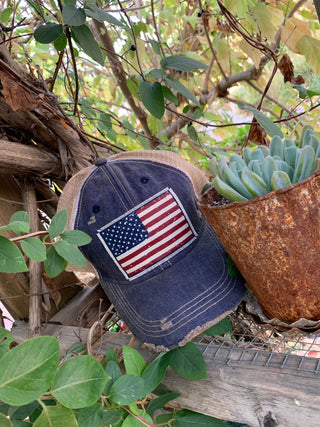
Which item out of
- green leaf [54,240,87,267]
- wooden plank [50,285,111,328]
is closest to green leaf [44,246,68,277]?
green leaf [54,240,87,267]

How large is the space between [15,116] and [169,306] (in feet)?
1.26

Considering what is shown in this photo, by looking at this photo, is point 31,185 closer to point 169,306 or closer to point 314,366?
point 169,306

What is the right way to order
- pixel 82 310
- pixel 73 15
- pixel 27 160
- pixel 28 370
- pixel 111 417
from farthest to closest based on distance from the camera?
pixel 82 310
pixel 27 160
pixel 73 15
pixel 111 417
pixel 28 370

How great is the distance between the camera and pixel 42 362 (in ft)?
0.85

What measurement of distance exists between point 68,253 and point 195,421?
26cm

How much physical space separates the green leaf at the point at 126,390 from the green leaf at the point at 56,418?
6cm

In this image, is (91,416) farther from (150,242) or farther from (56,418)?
A: (150,242)

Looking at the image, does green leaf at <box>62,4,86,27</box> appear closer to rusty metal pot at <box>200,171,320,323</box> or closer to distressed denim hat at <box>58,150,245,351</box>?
distressed denim hat at <box>58,150,245,351</box>

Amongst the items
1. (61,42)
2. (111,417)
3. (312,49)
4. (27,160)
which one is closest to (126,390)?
(111,417)

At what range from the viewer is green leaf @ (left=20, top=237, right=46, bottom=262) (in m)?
0.37

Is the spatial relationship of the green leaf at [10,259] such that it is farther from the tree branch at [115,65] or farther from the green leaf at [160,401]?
the tree branch at [115,65]

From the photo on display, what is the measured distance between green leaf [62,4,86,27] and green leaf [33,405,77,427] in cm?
43

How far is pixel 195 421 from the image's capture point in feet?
1.44

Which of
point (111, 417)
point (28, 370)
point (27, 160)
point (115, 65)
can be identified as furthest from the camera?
point (115, 65)
